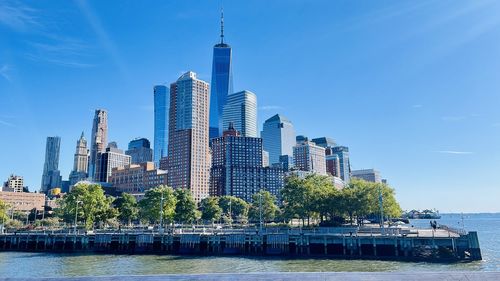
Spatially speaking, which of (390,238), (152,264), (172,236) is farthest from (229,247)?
(390,238)

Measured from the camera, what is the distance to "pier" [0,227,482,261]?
204 feet

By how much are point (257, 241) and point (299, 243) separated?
7.92 meters

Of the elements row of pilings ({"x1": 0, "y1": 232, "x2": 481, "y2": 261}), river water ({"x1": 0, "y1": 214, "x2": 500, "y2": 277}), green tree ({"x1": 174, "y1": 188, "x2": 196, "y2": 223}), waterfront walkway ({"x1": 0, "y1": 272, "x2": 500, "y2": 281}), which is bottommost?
river water ({"x1": 0, "y1": 214, "x2": 500, "y2": 277})

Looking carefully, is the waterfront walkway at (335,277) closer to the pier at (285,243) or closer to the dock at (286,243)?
the pier at (285,243)

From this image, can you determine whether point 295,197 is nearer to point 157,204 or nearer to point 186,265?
point 157,204

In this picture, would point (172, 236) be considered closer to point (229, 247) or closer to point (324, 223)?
point (229, 247)

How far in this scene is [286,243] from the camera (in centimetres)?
7131

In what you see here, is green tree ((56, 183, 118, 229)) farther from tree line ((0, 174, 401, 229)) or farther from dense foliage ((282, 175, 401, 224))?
dense foliage ((282, 175, 401, 224))

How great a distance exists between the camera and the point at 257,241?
73.9 metres

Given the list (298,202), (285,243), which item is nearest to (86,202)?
(298,202)

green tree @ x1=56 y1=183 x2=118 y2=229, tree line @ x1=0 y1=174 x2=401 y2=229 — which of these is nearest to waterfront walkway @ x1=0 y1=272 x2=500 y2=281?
tree line @ x1=0 y1=174 x2=401 y2=229

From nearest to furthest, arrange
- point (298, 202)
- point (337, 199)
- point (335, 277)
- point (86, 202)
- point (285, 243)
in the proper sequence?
1. point (335, 277)
2. point (285, 243)
3. point (337, 199)
4. point (298, 202)
5. point (86, 202)

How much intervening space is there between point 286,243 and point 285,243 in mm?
210

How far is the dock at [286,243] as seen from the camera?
6206 cm
